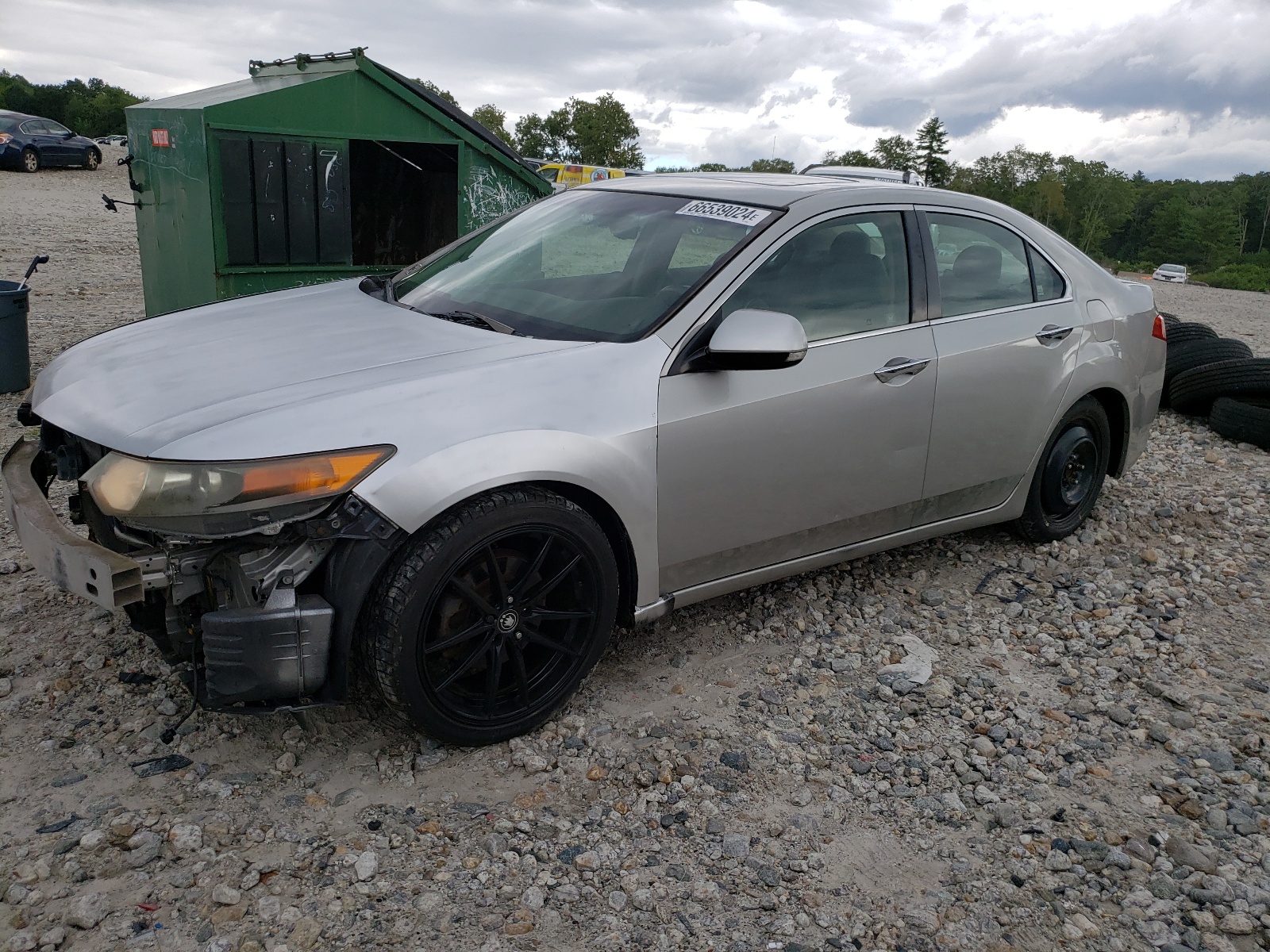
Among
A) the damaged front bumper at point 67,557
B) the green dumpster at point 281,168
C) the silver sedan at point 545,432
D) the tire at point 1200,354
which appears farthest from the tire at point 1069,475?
the green dumpster at point 281,168

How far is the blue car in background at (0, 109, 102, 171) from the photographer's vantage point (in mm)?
24531

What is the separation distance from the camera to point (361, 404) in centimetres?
269

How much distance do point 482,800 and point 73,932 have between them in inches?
39.8

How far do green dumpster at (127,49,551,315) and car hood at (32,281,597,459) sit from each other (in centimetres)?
395

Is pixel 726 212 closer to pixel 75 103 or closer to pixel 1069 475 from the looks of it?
pixel 1069 475

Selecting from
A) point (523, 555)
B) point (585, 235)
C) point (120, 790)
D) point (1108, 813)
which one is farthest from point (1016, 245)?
point (120, 790)

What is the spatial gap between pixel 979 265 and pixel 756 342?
1.56 meters

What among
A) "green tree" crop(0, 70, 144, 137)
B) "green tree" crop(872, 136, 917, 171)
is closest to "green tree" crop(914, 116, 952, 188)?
"green tree" crop(872, 136, 917, 171)

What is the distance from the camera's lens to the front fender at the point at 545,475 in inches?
103

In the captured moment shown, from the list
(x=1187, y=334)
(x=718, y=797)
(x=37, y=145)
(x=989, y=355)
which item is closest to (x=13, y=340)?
(x=718, y=797)

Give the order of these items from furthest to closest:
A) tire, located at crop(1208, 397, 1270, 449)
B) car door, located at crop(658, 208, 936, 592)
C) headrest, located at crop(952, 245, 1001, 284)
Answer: tire, located at crop(1208, 397, 1270, 449) < headrest, located at crop(952, 245, 1001, 284) < car door, located at crop(658, 208, 936, 592)

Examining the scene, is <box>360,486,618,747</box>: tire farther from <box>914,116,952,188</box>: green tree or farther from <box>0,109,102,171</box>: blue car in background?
<box>914,116,952,188</box>: green tree

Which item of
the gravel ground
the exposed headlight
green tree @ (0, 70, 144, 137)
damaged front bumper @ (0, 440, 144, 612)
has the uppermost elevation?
green tree @ (0, 70, 144, 137)

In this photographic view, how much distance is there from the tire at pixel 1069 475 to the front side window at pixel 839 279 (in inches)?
48.9
